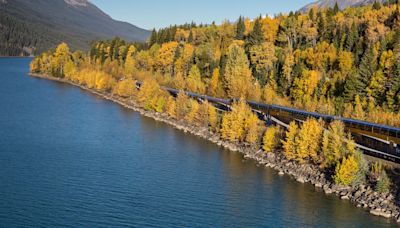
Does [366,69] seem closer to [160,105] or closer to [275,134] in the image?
[275,134]

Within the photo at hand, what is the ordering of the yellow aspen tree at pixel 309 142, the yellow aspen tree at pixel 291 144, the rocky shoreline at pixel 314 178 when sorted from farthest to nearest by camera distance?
the yellow aspen tree at pixel 291 144 < the yellow aspen tree at pixel 309 142 < the rocky shoreline at pixel 314 178

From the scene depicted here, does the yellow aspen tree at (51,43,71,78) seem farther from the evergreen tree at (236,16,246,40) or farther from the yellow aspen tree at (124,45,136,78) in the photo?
the evergreen tree at (236,16,246,40)

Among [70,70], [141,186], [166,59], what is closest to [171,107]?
[141,186]

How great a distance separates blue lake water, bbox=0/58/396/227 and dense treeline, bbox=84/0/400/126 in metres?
19.6

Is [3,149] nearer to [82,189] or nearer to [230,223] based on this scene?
[82,189]

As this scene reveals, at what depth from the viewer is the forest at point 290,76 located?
45219mm

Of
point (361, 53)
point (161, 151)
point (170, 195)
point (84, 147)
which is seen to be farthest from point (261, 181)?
point (361, 53)

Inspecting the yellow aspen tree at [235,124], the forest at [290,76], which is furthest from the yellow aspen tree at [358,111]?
the yellow aspen tree at [235,124]

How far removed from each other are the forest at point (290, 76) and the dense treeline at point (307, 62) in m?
0.19

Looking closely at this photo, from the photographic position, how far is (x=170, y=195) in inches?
1444

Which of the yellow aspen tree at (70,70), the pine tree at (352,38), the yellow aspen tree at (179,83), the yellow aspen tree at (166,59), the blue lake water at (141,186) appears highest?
the pine tree at (352,38)

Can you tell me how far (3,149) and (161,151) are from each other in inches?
655

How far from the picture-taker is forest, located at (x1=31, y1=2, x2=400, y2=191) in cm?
4522

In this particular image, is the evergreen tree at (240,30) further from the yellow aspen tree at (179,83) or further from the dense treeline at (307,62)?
the yellow aspen tree at (179,83)
